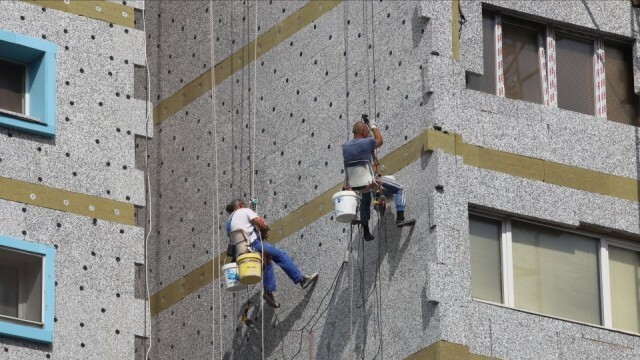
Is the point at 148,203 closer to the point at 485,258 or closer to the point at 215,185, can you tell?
the point at 215,185

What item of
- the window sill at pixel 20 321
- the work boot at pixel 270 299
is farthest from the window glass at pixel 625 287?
the window sill at pixel 20 321

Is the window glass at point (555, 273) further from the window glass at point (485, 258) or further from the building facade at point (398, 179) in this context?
the window glass at point (485, 258)

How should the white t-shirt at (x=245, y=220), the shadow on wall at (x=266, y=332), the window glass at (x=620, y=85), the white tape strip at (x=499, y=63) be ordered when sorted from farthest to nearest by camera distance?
the window glass at (x=620, y=85), the shadow on wall at (x=266, y=332), the white tape strip at (x=499, y=63), the white t-shirt at (x=245, y=220)

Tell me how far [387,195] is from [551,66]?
3918 mm

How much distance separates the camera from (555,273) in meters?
34.5

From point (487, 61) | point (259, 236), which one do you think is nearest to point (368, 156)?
point (259, 236)

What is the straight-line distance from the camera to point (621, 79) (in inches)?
1436

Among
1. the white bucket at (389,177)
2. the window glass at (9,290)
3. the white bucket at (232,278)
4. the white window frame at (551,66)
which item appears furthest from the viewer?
the white window frame at (551,66)

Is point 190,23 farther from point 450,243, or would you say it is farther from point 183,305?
point 450,243

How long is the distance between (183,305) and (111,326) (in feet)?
13.3

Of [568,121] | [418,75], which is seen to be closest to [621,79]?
[568,121]

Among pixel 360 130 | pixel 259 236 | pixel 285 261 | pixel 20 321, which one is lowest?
pixel 20 321

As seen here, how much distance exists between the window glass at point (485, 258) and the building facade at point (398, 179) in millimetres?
34

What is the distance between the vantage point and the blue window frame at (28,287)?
3388cm
